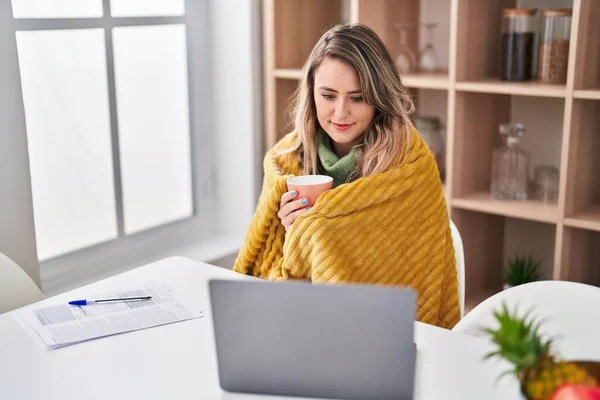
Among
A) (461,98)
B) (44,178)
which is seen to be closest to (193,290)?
(44,178)

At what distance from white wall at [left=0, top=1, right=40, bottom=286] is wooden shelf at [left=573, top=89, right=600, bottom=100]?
4.81 feet

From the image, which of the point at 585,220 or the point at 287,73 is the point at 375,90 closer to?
the point at 585,220

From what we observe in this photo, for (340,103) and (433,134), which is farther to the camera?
(433,134)

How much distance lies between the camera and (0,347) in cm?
131

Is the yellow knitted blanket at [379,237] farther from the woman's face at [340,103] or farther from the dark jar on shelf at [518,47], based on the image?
the dark jar on shelf at [518,47]

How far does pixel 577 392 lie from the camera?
739 mm

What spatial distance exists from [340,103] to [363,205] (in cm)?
25

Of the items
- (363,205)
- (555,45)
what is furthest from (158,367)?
(555,45)

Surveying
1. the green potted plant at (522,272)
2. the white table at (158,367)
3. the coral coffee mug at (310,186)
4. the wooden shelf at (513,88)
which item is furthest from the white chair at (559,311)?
the green potted plant at (522,272)

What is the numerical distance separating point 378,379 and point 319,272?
1.88 ft

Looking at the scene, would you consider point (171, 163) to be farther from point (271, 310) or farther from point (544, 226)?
point (271, 310)

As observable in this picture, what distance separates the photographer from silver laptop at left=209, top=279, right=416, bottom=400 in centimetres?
103

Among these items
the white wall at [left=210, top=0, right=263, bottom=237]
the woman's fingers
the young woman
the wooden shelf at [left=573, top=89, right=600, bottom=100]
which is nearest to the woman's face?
the young woman

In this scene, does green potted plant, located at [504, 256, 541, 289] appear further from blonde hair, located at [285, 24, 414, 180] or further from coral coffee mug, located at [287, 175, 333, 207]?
coral coffee mug, located at [287, 175, 333, 207]
